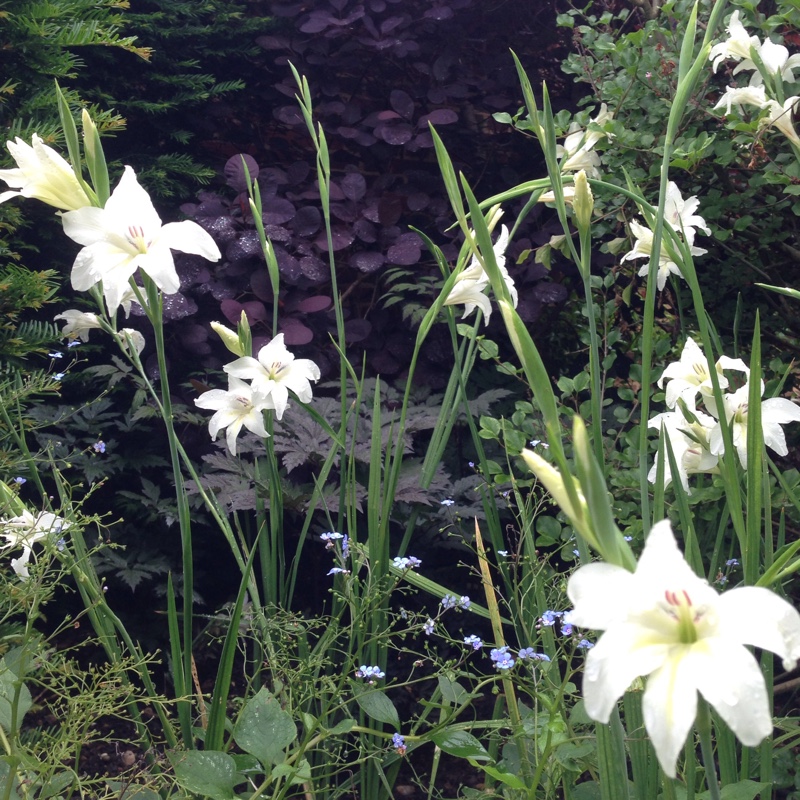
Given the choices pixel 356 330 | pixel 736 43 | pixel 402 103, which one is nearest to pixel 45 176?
pixel 736 43

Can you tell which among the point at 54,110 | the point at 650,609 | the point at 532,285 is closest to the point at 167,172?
the point at 54,110

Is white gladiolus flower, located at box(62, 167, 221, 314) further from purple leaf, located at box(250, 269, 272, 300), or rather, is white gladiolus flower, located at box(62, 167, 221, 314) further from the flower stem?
purple leaf, located at box(250, 269, 272, 300)

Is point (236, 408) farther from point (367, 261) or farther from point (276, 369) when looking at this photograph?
point (367, 261)

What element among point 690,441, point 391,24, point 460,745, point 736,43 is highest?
point 391,24

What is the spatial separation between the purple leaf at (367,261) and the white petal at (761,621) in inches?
80.2

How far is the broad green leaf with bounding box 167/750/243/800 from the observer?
3.40ft

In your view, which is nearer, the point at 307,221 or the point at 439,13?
the point at 307,221

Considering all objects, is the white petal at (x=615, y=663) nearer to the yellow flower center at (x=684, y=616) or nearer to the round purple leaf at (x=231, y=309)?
the yellow flower center at (x=684, y=616)

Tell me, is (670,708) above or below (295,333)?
above

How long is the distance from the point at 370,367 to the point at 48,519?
4.69ft

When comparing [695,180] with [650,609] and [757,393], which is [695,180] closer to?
[757,393]

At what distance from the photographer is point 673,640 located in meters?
0.57

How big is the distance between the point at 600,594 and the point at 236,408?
1064 millimetres

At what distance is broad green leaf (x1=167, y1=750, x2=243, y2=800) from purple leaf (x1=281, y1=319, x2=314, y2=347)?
136 centimetres
